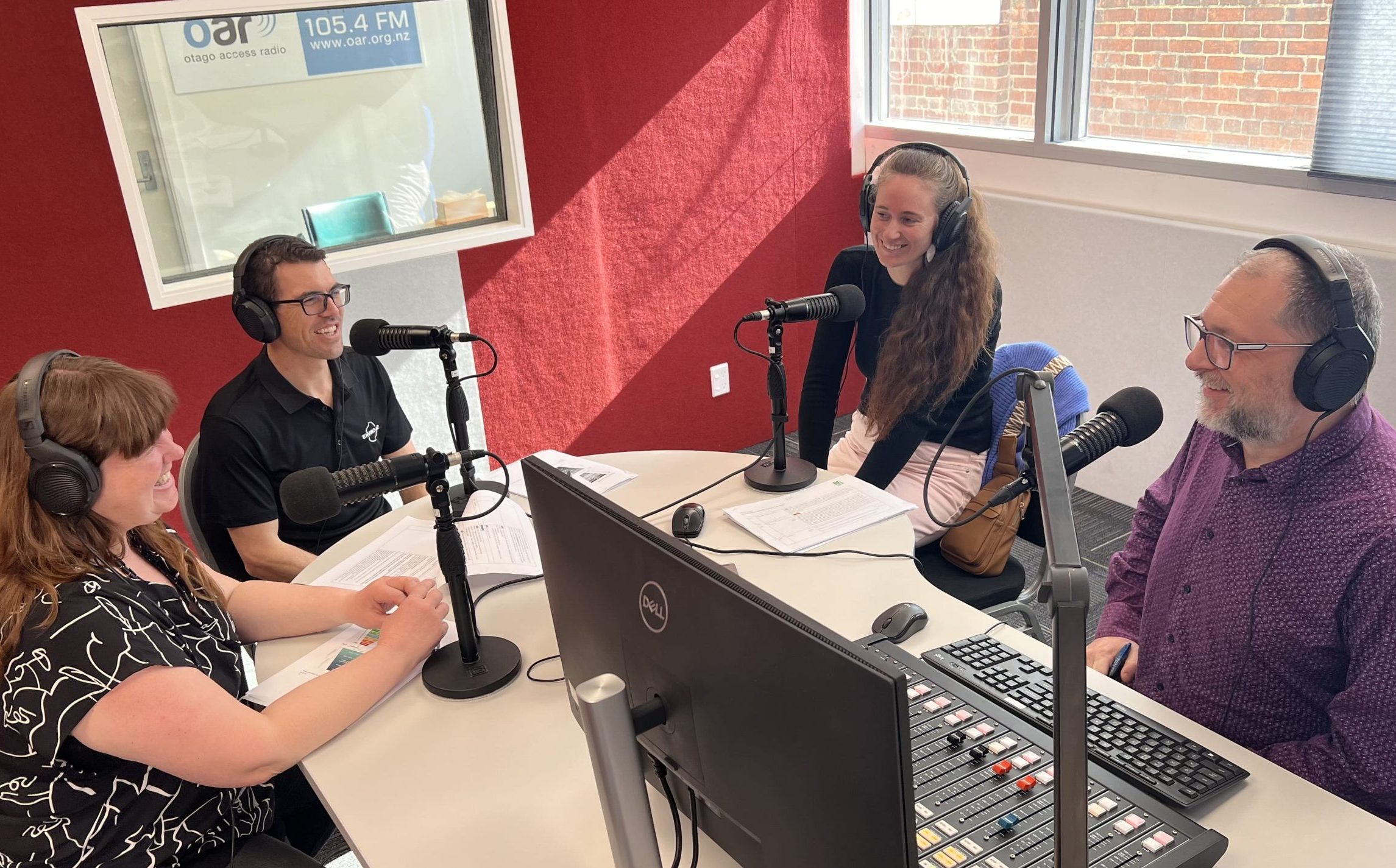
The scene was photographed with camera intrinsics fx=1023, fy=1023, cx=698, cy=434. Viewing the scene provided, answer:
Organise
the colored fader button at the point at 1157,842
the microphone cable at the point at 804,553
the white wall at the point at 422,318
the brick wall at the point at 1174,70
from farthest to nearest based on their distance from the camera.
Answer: the white wall at the point at 422,318 → the brick wall at the point at 1174,70 → the microphone cable at the point at 804,553 → the colored fader button at the point at 1157,842

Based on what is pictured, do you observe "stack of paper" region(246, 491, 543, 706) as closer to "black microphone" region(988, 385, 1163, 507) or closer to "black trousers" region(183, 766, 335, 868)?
"black trousers" region(183, 766, 335, 868)

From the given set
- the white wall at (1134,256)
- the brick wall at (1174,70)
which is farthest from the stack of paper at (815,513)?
the brick wall at (1174,70)

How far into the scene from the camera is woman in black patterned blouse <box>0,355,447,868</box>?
1.23m

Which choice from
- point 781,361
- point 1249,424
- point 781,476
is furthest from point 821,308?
point 1249,424

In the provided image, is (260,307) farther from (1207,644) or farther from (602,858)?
(1207,644)

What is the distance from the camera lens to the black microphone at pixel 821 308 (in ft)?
6.36

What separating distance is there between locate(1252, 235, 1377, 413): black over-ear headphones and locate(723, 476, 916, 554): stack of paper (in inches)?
28.7

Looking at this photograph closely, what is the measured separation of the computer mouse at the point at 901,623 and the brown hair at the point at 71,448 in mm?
1062

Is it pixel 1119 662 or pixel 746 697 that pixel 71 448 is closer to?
pixel 746 697

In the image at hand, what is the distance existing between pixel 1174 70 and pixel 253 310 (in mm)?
2608

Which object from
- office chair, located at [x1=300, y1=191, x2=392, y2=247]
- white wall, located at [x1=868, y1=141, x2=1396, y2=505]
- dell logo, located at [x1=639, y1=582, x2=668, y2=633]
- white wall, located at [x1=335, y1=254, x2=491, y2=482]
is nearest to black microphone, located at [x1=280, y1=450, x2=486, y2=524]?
dell logo, located at [x1=639, y1=582, x2=668, y2=633]

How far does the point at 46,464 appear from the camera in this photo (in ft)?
4.16

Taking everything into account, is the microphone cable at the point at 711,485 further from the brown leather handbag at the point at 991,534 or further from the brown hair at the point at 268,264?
the brown hair at the point at 268,264

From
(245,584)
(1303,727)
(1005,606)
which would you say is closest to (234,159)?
(245,584)
